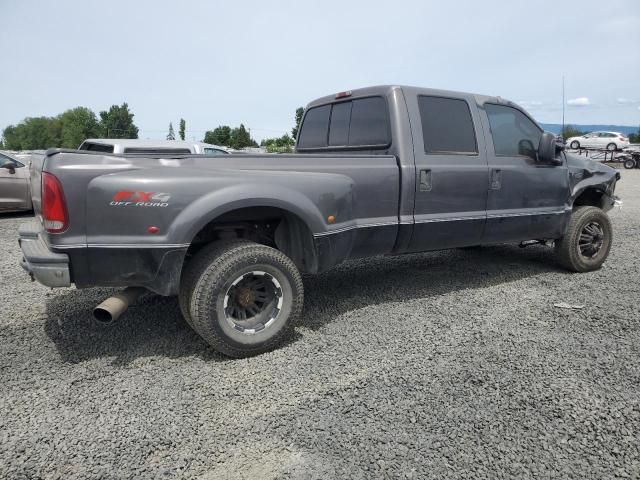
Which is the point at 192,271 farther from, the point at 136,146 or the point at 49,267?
the point at 136,146

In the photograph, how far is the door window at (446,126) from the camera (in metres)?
4.16

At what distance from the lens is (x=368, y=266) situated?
5.70 m

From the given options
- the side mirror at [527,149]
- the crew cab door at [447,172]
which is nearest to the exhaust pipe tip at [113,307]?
the crew cab door at [447,172]

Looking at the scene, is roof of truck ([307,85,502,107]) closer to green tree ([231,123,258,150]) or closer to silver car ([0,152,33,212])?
silver car ([0,152,33,212])

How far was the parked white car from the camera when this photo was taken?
101ft

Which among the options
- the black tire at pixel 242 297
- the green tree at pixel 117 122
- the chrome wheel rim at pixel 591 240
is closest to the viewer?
the black tire at pixel 242 297

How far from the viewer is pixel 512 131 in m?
4.80

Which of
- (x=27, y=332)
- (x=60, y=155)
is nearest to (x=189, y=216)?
(x=60, y=155)

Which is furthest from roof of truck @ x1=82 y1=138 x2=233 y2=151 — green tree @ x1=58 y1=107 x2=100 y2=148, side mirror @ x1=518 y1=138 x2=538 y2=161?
green tree @ x1=58 y1=107 x2=100 y2=148

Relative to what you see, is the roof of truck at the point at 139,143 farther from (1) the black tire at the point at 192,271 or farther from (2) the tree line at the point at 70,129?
(2) the tree line at the point at 70,129

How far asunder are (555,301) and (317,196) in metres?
2.60

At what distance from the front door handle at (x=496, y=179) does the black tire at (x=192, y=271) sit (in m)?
2.61

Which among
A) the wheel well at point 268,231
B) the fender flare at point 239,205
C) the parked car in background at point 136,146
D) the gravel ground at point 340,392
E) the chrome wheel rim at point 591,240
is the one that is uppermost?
the parked car in background at point 136,146

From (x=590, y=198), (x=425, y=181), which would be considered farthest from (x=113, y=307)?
(x=590, y=198)
